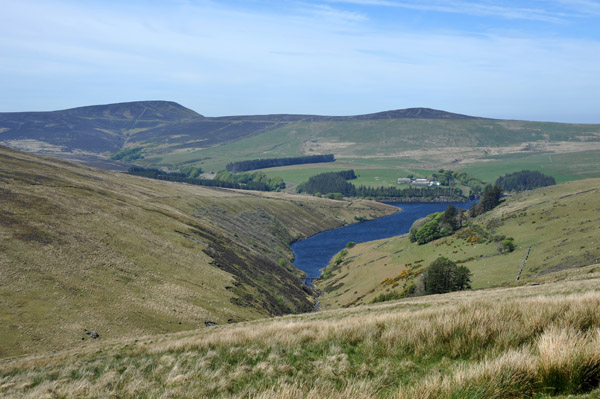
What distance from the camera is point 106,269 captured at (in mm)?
53594

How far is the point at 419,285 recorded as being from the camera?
63656mm

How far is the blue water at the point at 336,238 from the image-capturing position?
4857 inches

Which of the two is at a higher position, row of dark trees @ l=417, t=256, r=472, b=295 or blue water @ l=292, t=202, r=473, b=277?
row of dark trees @ l=417, t=256, r=472, b=295

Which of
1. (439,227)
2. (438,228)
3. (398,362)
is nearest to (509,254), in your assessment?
(438,228)

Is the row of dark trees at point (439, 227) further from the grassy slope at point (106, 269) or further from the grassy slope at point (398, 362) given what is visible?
the grassy slope at point (398, 362)

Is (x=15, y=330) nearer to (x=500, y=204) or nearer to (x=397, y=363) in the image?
(x=397, y=363)

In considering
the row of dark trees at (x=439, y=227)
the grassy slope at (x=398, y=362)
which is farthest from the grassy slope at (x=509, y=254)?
the grassy slope at (x=398, y=362)

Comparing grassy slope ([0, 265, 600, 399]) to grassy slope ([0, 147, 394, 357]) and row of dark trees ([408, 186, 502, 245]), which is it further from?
row of dark trees ([408, 186, 502, 245])

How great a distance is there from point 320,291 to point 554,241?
45.9 m

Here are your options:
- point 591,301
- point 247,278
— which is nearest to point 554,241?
point 247,278

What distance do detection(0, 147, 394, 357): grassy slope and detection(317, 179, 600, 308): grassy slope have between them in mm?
11751

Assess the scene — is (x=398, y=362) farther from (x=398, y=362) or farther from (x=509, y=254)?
(x=509, y=254)

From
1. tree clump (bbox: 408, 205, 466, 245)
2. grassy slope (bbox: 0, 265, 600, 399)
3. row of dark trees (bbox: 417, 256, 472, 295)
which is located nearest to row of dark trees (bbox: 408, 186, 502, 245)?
tree clump (bbox: 408, 205, 466, 245)

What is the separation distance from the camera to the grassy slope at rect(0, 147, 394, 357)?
3997cm
